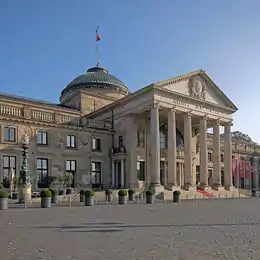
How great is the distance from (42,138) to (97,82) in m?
22.6

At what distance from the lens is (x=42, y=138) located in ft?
147

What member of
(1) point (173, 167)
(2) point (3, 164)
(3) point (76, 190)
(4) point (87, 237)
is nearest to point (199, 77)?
(1) point (173, 167)

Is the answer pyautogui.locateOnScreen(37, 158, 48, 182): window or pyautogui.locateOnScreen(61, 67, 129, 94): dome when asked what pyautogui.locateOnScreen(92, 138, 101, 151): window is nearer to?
pyautogui.locateOnScreen(37, 158, 48, 182): window

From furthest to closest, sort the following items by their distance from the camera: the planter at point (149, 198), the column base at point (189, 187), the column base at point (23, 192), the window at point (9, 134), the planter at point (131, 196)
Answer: the column base at point (189, 187) < the window at point (9, 134) < the planter at point (131, 196) < the planter at point (149, 198) < the column base at point (23, 192)

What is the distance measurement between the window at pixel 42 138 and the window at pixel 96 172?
8.20 metres

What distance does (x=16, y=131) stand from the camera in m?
42.2

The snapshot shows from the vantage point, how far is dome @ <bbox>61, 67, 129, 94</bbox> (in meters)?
64.4

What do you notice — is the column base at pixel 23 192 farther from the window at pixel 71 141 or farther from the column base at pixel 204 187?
the column base at pixel 204 187

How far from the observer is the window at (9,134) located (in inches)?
1626

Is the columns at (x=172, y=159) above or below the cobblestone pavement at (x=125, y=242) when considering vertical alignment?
above

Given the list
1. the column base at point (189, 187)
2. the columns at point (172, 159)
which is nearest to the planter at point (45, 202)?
the columns at point (172, 159)

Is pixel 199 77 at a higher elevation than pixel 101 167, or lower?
higher

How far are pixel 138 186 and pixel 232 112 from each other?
21856 mm

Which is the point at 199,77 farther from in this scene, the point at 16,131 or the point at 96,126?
the point at 16,131
